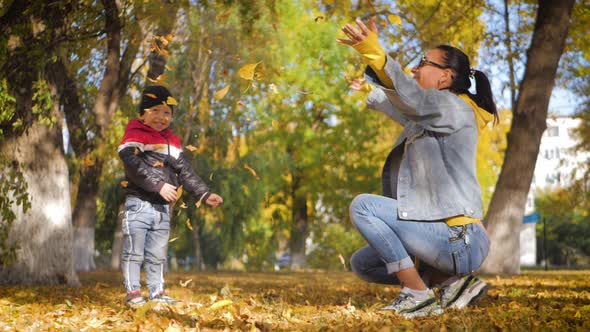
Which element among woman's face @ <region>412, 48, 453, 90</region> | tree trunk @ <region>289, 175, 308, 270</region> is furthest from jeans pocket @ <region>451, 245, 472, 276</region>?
tree trunk @ <region>289, 175, 308, 270</region>

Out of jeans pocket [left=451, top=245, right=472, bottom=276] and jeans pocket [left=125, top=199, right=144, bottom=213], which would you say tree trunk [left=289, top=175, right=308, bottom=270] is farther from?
jeans pocket [left=451, top=245, right=472, bottom=276]

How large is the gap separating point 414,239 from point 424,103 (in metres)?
0.85

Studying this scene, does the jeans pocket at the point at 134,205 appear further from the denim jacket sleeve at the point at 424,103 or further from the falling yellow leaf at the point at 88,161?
the falling yellow leaf at the point at 88,161

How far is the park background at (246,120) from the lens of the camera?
7512 mm

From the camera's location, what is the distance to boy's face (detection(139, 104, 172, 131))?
6.20 meters

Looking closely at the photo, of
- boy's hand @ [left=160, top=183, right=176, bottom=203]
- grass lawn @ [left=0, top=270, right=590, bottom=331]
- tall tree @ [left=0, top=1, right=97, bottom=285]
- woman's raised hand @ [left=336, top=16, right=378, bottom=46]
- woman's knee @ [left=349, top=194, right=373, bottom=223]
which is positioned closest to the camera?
grass lawn @ [left=0, top=270, right=590, bottom=331]

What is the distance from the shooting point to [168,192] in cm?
575

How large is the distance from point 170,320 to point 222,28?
493 inches

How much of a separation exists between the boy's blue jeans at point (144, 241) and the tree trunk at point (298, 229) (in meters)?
23.4

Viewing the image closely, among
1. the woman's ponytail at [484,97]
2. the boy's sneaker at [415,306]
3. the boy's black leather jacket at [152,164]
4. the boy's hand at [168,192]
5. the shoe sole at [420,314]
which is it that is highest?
the woman's ponytail at [484,97]

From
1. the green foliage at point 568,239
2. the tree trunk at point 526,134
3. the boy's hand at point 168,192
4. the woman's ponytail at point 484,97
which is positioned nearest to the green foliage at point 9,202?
the boy's hand at point 168,192

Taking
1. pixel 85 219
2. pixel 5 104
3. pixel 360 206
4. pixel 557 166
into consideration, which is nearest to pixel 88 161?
pixel 5 104

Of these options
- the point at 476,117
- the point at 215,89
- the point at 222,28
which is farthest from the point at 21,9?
the point at 215,89

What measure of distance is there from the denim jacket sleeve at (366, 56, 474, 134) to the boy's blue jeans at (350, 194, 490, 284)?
59cm
